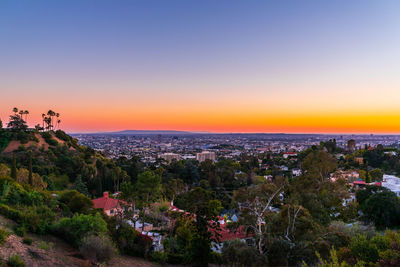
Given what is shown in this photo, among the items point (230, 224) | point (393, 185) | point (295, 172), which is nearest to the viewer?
point (230, 224)

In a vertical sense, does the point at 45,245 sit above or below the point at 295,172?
above

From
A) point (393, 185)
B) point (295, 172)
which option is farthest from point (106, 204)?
point (295, 172)

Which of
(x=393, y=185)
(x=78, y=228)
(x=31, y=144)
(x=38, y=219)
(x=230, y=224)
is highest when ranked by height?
(x=31, y=144)

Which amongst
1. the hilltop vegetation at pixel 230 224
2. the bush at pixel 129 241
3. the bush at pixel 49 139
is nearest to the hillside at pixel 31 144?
the bush at pixel 49 139

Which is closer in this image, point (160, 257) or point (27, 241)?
point (27, 241)

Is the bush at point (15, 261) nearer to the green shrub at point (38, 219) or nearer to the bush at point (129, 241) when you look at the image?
the green shrub at point (38, 219)

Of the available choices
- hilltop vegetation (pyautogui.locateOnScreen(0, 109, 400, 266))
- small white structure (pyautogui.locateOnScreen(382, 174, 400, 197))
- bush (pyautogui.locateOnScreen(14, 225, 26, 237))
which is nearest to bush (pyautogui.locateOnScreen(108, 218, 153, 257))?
hilltop vegetation (pyautogui.locateOnScreen(0, 109, 400, 266))

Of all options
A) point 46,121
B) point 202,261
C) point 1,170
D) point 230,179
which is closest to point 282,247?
point 202,261

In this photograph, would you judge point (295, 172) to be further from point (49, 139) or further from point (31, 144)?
point (31, 144)
